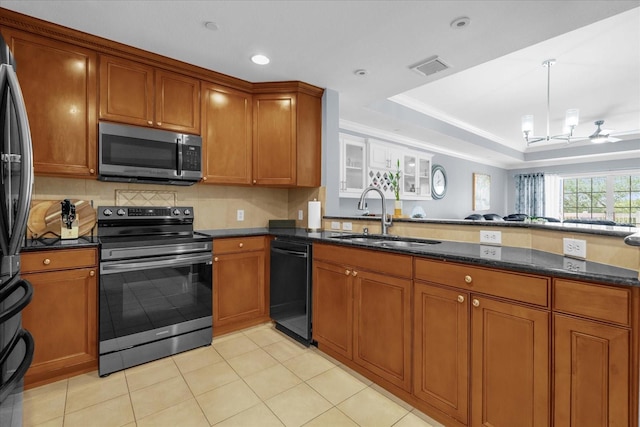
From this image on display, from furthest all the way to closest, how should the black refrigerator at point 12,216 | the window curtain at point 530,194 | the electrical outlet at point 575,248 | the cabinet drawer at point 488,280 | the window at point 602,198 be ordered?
1. the window curtain at point 530,194
2. the window at point 602,198
3. the electrical outlet at point 575,248
4. the cabinet drawer at point 488,280
5. the black refrigerator at point 12,216

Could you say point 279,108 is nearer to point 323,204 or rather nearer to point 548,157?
point 323,204

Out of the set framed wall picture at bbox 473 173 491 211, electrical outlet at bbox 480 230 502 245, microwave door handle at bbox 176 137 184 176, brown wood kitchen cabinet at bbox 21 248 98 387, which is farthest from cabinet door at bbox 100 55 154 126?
framed wall picture at bbox 473 173 491 211

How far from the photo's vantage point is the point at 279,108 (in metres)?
3.12

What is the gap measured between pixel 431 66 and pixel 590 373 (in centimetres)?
240

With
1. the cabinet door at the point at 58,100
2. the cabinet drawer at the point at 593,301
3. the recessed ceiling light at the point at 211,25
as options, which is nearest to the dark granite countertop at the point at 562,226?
the cabinet drawer at the point at 593,301

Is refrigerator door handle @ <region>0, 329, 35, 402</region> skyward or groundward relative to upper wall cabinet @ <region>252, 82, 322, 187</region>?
groundward

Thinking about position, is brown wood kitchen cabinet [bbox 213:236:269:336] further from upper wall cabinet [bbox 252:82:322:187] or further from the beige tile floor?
upper wall cabinet [bbox 252:82:322:187]

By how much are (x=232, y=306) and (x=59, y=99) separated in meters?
2.04

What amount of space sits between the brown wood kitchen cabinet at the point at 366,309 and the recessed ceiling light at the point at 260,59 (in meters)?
1.63

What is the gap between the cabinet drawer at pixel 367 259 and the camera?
177cm

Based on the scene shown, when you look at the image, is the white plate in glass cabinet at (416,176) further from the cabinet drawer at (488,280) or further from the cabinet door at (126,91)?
the cabinet door at (126,91)

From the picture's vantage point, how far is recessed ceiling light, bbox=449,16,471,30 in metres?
1.99

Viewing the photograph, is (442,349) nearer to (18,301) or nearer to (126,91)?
(18,301)

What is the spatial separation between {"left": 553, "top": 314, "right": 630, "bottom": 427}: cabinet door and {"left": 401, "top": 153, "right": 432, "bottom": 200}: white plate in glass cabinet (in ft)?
13.4
